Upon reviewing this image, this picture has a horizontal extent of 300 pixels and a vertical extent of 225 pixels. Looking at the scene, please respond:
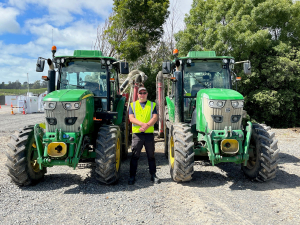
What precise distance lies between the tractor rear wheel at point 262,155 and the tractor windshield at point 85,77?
3526 millimetres

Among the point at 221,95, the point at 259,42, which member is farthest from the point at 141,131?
the point at 259,42

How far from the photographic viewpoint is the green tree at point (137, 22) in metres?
15.1

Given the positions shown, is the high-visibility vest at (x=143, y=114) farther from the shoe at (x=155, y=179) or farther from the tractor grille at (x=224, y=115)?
the tractor grille at (x=224, y=115)

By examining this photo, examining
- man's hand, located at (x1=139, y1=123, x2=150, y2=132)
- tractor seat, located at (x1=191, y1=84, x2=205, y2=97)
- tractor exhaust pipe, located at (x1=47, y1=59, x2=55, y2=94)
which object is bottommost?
man's hand, located at (x1=139, y1=123, x2=150, y2=132)

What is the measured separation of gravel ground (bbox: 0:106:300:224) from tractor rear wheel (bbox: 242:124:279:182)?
236 mm

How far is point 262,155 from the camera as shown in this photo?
497 centimetres

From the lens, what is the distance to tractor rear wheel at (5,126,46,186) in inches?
187

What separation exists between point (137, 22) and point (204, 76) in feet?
35.3

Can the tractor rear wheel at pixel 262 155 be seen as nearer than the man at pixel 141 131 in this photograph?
Yes

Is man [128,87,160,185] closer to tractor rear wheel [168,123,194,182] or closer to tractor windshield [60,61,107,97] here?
tractor rear wheel [168,123,194,182]

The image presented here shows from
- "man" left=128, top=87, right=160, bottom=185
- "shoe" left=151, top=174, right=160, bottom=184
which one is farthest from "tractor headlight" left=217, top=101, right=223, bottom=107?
"shoe" left=151, top=174, right=160, bottom=184

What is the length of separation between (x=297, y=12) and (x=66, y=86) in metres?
15.1

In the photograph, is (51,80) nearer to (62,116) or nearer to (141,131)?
(62,116)

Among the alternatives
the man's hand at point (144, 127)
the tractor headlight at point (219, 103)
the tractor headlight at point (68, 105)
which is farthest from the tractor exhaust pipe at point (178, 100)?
the tractor headlight at point (68, 105)
